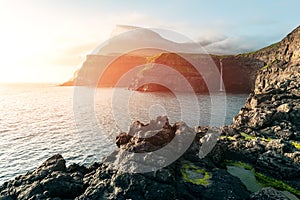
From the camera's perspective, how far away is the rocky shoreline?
26984 mm

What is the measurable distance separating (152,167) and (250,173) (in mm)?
17688

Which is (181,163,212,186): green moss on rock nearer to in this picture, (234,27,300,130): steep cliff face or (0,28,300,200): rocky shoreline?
(0,28,300,200): rocky shoreline

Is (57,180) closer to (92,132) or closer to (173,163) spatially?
(173,163)

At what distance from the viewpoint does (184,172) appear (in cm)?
3253

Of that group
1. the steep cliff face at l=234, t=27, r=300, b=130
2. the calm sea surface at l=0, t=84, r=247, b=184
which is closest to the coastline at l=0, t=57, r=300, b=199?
the steep cliff face at l=234, t=27, r=300, b=130

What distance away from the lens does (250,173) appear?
37.6 metres

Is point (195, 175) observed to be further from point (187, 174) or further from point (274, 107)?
point (274, 107)

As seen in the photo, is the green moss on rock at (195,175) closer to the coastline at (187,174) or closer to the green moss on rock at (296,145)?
the coastline at (187,174)

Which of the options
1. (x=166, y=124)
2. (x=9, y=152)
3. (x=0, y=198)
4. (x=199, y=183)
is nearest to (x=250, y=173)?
(x=199, y=183)

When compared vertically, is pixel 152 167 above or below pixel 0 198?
above

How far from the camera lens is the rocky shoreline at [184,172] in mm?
26984

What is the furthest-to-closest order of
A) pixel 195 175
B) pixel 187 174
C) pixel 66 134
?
pixel 66 134
pixel 187 174
pixel 195 175

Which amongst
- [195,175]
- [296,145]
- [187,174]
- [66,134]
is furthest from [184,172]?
[66,134]

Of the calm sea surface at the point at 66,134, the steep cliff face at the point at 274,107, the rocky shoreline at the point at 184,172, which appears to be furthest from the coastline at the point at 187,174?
the calm sea surface at the point at 66,134
